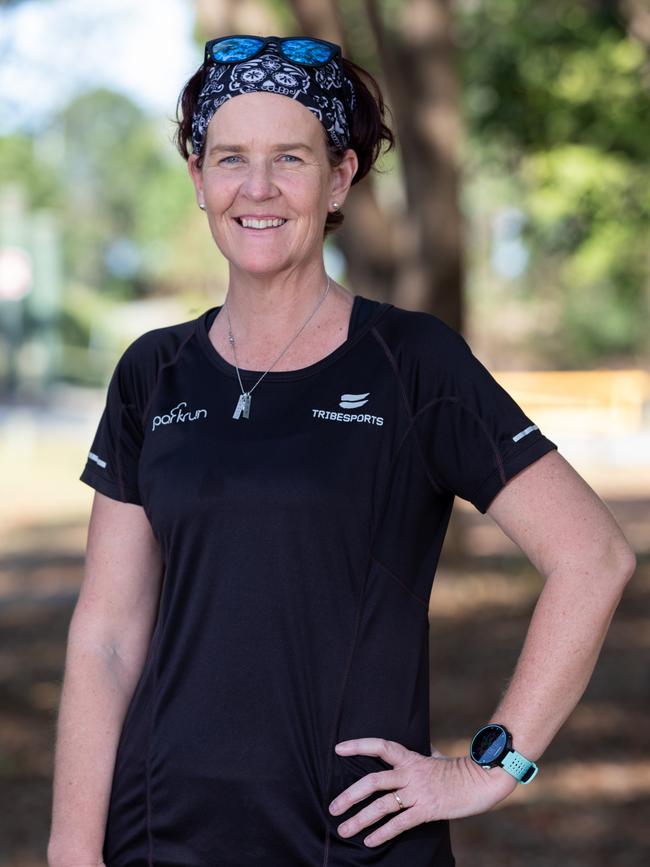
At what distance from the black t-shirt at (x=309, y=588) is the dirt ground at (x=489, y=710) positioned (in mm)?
528

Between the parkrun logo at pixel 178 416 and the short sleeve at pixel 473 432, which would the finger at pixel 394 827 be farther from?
the parkrun logo at pixel 178 416

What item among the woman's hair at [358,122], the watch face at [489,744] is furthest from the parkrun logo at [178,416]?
the watch face at [489,744]

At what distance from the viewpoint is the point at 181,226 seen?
2393 inches

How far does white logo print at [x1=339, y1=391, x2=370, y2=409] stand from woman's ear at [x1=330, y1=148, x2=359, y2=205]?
16.4 inches

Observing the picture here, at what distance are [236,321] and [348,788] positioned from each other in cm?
82

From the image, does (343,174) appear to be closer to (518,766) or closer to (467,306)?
(518,766)

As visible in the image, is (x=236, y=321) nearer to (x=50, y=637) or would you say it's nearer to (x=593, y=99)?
(x=50, y=637)

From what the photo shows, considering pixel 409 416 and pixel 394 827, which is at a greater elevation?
pixel 409 416

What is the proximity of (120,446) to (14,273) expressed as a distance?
99.5ft

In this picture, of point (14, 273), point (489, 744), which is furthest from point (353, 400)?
point (14, 273)

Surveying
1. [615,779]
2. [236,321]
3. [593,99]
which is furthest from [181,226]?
[236,321]

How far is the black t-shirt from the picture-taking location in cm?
230

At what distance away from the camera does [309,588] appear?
2.30 m

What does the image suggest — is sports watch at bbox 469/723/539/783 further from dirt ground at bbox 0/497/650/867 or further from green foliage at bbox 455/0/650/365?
green foliage at bbox 455/0/650/365
